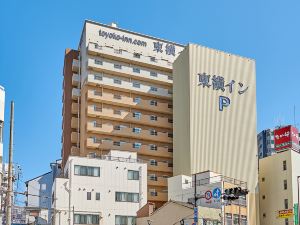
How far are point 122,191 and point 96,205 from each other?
4923 millimetres

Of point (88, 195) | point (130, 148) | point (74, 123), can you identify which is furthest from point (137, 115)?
point (88, 195)

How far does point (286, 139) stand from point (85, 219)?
4505cm

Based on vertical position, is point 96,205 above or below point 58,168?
below

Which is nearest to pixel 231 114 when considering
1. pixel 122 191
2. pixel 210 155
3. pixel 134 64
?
pixel 210 155

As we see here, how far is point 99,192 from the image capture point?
78.8 meters

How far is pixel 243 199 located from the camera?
3182 inches

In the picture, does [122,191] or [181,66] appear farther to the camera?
[181,66]

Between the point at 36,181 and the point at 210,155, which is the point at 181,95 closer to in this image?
the point at 210,155

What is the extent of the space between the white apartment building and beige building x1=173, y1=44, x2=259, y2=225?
1311cm

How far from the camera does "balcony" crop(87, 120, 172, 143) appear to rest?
98.1 m

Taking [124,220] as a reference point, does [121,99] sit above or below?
above

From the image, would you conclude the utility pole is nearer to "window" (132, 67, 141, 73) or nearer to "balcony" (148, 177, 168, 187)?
"balcony" (148, 177, 168, 187)

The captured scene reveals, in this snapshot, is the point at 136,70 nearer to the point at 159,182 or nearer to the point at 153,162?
the point at 153,162

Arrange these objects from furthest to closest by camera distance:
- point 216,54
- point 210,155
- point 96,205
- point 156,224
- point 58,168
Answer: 1. point 58,168
2. point 216,54
3. point 210,155
4. point 96,205
5. point 156,224
